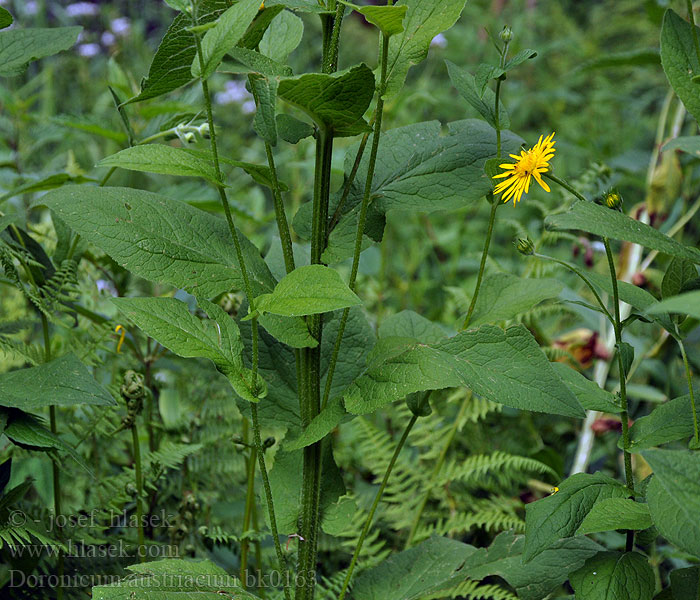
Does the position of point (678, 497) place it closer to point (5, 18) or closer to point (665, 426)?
point (665, 426)

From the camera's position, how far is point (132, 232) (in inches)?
35.1

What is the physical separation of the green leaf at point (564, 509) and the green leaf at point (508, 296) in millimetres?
235

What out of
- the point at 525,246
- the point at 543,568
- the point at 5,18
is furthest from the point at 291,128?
the point at 543,568

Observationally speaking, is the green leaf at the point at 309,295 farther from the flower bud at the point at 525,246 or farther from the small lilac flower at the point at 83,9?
the small lilac flower at the point at 83,9

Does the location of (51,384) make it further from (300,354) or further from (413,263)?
(413,263)

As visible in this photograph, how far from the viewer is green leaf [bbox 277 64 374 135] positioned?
2.61 ft

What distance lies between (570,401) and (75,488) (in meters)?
1.04

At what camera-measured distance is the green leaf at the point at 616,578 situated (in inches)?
32.6

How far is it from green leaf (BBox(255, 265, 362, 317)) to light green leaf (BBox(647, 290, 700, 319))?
0.96 feet

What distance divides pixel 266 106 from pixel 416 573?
0.68 meters

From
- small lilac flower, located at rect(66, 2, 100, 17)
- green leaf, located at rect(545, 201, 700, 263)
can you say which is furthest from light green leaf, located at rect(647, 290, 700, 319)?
small lilac flower, located at rect(66, 2, 100, 17)

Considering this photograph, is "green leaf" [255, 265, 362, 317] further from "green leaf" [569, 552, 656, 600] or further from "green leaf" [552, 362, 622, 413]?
"green leaf" [569, 552, 656, 600]

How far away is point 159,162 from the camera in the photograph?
2.67 ft

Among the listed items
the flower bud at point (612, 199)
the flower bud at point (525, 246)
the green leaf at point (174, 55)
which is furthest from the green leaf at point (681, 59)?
the green leaf at point (174, 55)
